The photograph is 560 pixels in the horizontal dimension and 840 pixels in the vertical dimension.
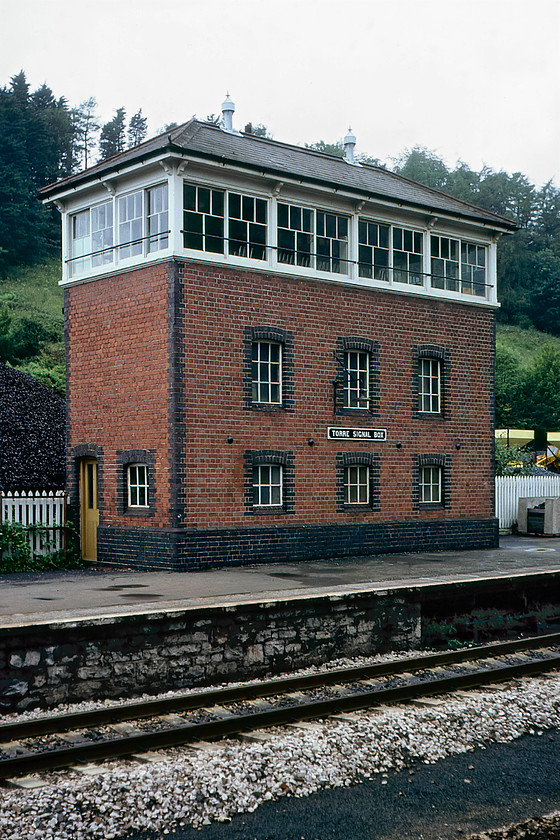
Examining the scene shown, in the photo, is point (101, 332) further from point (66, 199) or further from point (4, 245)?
point (4, 245)

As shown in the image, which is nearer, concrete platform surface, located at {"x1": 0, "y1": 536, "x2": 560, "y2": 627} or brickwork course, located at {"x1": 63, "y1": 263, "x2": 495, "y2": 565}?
concrete platform surface, located at {"x1": 0, "y1": 536, "x2": 560, "y2": 627}

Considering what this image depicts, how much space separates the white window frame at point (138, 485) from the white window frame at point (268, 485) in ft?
7.22

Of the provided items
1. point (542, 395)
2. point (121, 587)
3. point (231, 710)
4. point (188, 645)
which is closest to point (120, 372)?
point (121, 587)

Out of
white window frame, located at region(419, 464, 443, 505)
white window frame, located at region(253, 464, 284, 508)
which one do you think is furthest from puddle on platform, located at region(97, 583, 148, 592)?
white window frame, located at region(419, 464, 443, 505)

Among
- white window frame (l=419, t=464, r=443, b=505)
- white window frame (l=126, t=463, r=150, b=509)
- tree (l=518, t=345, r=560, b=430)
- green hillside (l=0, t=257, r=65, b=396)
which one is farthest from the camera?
tree (l=518, t=345, r=560, b=430)

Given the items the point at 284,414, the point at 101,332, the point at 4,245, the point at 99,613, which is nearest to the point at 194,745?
the point at 99,613

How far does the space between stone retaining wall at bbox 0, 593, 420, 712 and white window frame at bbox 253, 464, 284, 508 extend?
5.81m

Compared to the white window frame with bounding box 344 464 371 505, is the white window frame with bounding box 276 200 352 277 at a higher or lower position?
higher

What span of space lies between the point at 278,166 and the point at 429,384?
649 cm

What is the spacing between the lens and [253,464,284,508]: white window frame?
61.5ft

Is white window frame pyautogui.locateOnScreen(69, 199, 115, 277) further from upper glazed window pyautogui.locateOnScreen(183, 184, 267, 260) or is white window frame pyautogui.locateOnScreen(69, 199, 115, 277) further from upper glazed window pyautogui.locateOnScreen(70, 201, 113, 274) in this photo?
upper glazed window pyautogui.locateOnScreen(183, 184, 267, 260)

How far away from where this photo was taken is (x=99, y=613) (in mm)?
10844

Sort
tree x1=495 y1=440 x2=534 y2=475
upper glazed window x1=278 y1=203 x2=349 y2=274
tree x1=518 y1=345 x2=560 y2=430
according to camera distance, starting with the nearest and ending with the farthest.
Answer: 1. upper glazed window x1=278 y1=203 x2=349 y2=274
2. tree x1=495 y1=440 x2=534 y2=475
3. tree x1=518 y1=345 x2=560 y2=430

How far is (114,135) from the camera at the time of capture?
308 feet
